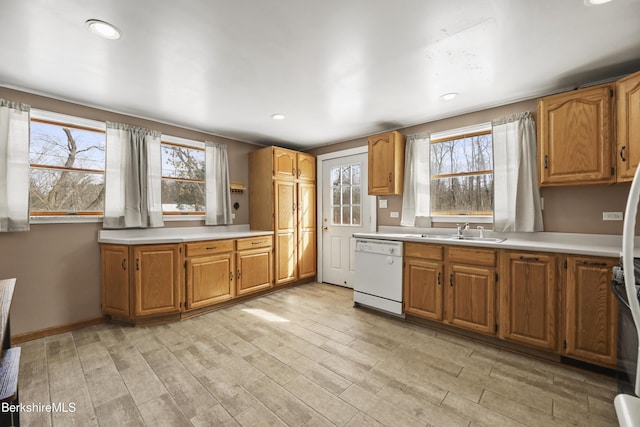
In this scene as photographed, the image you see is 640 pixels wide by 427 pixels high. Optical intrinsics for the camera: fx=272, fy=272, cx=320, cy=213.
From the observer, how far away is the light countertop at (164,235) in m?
2.87

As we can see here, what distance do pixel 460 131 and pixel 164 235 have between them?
12.7ft

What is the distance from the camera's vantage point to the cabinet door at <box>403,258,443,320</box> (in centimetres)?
277

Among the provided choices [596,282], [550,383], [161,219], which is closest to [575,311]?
[596,282]

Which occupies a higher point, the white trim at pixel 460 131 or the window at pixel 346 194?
the white trim at pixel 460 131

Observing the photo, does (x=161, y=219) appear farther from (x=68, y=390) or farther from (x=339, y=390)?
(x=339, y=390)

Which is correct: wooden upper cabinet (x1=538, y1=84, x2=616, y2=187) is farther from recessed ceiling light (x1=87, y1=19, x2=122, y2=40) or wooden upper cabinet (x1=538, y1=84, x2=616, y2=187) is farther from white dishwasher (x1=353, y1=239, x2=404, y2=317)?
recessed ceiling light (x1=87, y1=19, x2=122, y2=40)

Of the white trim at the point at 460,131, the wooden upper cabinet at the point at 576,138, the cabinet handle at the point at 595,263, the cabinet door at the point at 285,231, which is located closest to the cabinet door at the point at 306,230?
the cabinet door at the point at 285,231

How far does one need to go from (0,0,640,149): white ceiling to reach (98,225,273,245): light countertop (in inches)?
55.4

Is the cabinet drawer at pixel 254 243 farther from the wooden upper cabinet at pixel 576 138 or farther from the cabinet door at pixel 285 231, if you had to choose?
the wooden upper cabinet at pixel 576 138

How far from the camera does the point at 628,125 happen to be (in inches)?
80.9

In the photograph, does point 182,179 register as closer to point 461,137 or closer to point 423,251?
point 423,251

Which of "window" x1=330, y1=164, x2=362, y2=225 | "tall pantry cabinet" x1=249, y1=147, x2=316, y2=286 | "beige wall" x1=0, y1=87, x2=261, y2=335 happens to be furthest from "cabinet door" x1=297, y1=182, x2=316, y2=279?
"beige wall" x1=0, y1=87, x2=261, y2=335

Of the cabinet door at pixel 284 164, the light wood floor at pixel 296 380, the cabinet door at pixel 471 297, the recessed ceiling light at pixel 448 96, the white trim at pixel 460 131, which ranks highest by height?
the recessed ceiling light at pixel 448 96

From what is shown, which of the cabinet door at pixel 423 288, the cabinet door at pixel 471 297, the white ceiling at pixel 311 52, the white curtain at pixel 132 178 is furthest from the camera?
the white curtain at pixel 132 178
